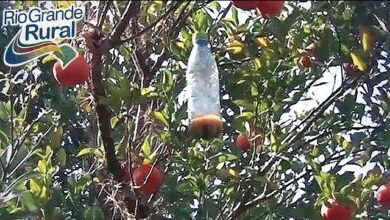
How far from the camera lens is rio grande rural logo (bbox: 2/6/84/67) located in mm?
2402

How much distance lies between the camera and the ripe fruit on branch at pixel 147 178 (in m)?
2.85

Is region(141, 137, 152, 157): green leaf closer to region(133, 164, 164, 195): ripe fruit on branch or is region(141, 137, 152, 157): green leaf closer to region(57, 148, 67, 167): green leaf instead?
region(133, 164, 164, 195): ripe fruit on branch

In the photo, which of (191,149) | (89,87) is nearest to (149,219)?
(191,149)

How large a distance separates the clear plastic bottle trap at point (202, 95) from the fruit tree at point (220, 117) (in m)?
0.03

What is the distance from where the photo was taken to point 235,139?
335 centimetres

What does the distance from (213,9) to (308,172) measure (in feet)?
2.07

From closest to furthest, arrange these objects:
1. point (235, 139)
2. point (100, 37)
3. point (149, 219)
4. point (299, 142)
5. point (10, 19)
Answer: point (10, 19)
point (100, 37)
point (149, 219)
point (299, 142)
point (235, 139)

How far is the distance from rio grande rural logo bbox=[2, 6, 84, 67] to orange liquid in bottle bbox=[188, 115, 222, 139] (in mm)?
373

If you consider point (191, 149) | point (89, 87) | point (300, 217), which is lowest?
point (300, 217)

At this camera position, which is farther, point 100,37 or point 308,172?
point 308,172

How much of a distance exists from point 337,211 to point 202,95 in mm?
614

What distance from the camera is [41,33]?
96.7 inches

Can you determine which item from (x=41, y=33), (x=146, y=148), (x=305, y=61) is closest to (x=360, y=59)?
(x=305, y=61)

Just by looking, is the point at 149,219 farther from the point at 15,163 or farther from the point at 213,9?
the point at 213,9
